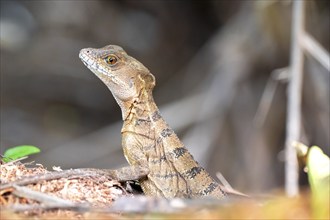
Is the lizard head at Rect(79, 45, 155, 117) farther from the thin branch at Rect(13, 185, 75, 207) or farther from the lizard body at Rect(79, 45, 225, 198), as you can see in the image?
the thin branch at Rect(13, 185, 75, 207)

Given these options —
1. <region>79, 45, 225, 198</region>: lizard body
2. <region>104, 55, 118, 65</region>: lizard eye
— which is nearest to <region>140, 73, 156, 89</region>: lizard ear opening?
<region>79, 45, 225, 198</region>: lizard body

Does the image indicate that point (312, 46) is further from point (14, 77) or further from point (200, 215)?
point (14, 77)

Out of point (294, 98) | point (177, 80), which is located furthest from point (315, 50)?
point (177, 80)

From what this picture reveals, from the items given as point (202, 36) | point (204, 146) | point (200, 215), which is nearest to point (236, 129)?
point (204, 146)

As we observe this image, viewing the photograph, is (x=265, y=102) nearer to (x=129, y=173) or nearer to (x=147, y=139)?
(x=147, y=139)

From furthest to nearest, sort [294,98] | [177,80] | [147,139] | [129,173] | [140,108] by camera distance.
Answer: [177,80] → [294,98] → [140,108] → [147,139] → [129,173]

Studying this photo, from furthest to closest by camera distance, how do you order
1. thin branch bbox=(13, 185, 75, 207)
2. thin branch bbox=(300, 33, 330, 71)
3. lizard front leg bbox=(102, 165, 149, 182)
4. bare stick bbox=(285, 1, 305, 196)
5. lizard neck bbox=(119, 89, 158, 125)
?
thin branch bbox=(300, 33, 330, 71), bare stick bbox=(285, 1, 305, 196), lizard neck bbox=(119, 89, 158, 125), lizard front leg bbox=(102, 165, 149, 182), thin branch bbox=(13, 185, 75, 207)
